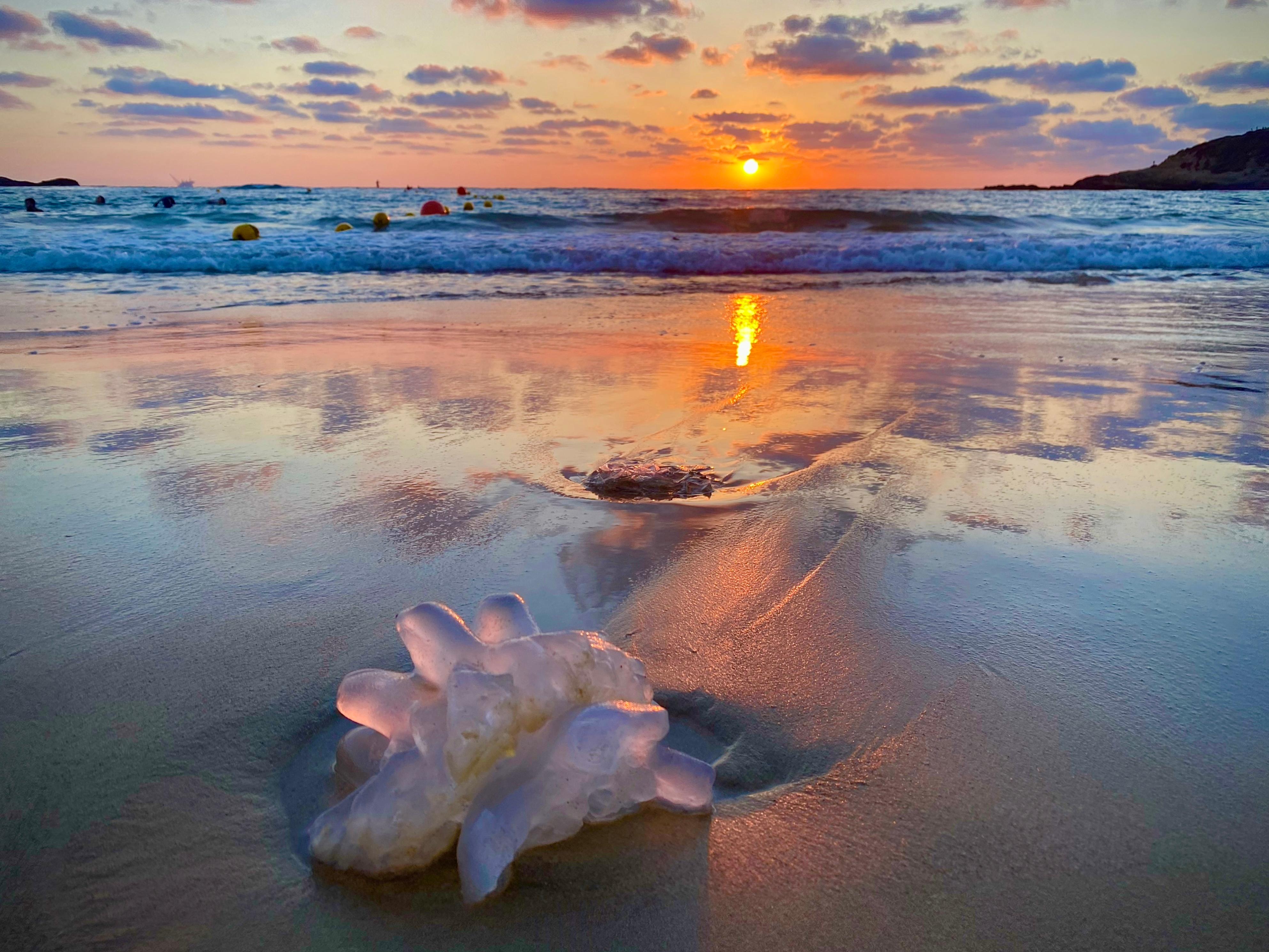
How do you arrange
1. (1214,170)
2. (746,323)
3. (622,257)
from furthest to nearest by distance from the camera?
(1214,170) → (622,257) → (746,323)

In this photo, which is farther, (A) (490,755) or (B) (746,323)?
(B) (746,323)

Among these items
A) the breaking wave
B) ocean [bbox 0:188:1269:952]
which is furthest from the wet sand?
the breaking wave

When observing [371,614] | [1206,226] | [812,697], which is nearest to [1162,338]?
[812,697]

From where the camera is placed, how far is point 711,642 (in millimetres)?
1633

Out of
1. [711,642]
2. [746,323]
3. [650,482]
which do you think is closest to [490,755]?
[711,642]

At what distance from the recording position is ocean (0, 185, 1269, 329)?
8.73 meters

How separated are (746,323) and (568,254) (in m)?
6.01

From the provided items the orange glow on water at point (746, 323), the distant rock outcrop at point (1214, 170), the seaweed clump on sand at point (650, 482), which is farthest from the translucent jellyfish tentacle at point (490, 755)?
the distant rock outcrop at point (1214, 170)

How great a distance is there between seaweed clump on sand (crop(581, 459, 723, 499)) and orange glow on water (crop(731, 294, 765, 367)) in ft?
6.45

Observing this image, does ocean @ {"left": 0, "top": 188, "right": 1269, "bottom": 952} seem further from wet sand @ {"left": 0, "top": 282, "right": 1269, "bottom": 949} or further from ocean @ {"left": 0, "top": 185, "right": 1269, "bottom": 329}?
ocean @ {"left": 0, "top": 185, "right": 1269, "bottom": 329}

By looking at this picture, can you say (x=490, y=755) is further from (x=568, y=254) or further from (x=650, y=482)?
(x=568, y=254)

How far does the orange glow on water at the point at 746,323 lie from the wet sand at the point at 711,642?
42.3 inches

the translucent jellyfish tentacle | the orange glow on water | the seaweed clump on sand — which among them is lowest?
the seaweed clump on sand

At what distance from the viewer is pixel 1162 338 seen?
17.4 ft
